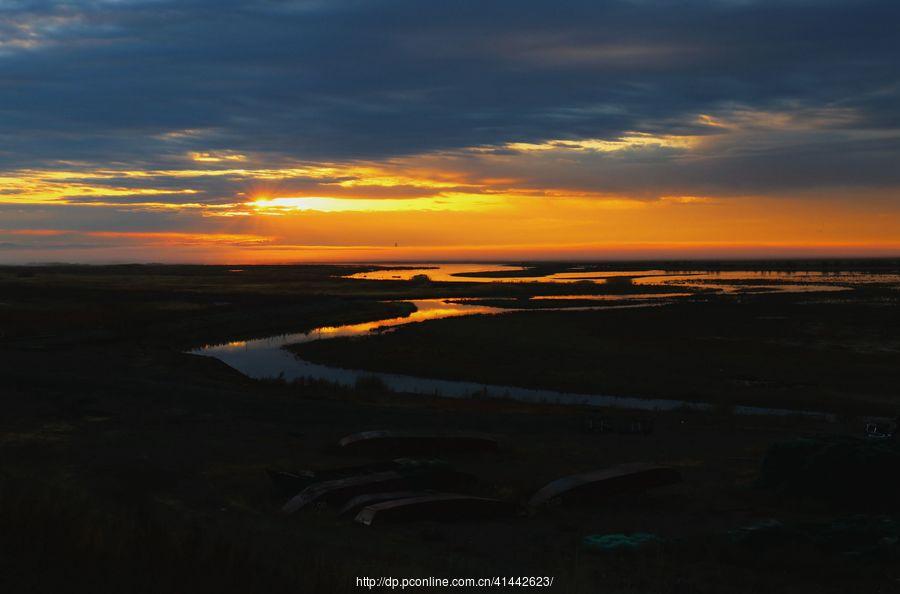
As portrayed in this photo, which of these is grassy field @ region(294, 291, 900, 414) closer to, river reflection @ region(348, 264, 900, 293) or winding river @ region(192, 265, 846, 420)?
winding river @ region(192, 265, 846, 420)

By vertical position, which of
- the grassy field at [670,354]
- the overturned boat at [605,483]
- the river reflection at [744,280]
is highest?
the river reflection at [744,280]

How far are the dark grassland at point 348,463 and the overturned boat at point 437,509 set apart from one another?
0.30 metres

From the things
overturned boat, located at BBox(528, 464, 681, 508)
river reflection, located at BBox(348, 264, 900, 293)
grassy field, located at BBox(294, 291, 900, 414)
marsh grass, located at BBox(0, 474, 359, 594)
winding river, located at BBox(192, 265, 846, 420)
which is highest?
river reflection, located at BBox(348, 264, 900, 293)

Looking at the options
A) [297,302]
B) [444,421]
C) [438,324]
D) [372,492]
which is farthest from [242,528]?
[297,302]

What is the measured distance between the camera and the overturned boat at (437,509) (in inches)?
469

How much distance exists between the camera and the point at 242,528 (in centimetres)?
1143

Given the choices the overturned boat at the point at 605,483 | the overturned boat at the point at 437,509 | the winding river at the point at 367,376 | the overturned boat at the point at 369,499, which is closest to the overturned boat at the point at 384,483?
the overturned boat at the point at 369,499

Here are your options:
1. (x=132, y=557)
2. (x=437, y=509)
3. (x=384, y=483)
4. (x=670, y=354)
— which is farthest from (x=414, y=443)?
(x=670, y=354)

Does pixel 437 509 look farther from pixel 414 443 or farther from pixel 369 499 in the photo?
pixel 414 443

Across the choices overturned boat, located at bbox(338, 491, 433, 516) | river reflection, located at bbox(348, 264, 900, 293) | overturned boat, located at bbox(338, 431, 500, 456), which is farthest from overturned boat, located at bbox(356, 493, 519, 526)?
river reflection, located at bbox(348, 264, 900, 293)

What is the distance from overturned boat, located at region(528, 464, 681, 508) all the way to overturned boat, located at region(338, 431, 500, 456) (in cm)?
398

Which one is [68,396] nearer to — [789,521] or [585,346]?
[789,521]

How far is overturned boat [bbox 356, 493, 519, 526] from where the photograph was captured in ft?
39.1

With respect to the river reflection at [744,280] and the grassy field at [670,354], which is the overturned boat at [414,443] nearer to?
the grassy field at [670,354]
